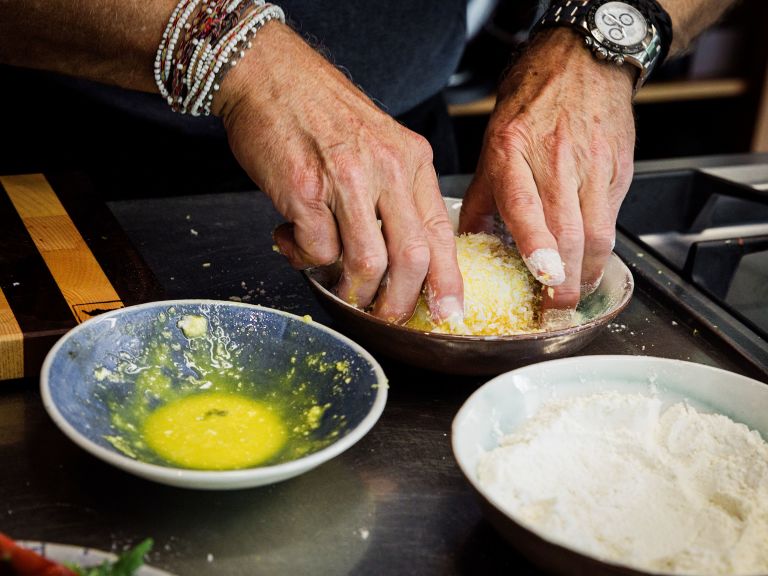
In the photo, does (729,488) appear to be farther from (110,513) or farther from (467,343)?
(110,513)

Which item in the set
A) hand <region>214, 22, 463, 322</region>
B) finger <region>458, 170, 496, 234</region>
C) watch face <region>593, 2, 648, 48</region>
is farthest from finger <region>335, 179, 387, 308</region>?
Result: watch face <region>593, 2, 648, 48</region>

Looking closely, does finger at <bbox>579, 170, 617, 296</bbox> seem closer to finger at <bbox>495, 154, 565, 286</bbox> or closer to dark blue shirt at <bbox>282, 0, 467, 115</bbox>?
finger at <bbox>495, 154, 565, 286</bbox>

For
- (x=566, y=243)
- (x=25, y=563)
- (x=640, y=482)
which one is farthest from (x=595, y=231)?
(x=25, y=563)

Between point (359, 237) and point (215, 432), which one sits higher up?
point (359, 237)

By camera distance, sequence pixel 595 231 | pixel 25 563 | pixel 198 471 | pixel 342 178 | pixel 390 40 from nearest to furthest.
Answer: pixel 25 563 → pixel 198 471 → pixel 342 178 → pixel 595 231 → pixel 390 40

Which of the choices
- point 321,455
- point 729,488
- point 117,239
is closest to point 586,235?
point 729,488

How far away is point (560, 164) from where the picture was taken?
114 centimetres

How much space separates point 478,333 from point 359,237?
0.19m

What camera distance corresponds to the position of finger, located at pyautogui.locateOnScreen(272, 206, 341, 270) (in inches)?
40.4

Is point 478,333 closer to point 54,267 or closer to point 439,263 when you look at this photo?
point 439,263

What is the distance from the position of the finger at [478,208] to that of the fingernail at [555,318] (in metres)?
0.20

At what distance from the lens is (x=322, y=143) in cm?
103

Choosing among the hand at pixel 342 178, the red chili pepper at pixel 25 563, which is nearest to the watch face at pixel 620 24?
the hand at pixel 342 178

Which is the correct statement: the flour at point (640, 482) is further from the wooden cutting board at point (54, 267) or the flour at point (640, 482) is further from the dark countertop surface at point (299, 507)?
the wooden cutting board at point (54, 267)
